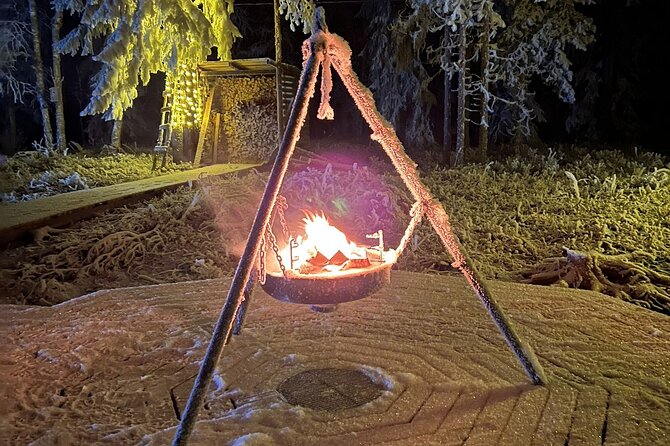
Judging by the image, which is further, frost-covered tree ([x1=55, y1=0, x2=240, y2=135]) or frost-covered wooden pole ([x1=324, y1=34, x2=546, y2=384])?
frost-covered tree ([x1=55, y1=0, x2=240, y2=135])

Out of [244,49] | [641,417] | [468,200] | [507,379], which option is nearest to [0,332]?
[507,379]

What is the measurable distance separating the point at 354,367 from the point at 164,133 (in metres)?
13.1

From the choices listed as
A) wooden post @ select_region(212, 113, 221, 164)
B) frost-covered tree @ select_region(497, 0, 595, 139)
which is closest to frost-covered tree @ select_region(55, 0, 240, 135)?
wooden post @ select_region(212, 113, 221, 164)

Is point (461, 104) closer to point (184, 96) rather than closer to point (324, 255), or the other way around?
point (184, 96)

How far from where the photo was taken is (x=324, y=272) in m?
3.47

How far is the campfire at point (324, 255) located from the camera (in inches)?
140

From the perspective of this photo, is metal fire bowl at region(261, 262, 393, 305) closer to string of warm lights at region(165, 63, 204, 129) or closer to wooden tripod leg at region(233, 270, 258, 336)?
wooden tripod leg at region(233, 270, 258, 336)

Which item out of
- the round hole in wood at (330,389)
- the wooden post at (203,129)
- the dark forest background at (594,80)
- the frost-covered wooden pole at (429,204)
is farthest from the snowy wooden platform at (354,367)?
the dark forest background at (594,80)

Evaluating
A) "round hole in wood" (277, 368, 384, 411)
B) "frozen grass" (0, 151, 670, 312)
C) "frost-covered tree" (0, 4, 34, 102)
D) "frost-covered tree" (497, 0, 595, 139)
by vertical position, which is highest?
"frost-covered tree" (0, 4, 34, 102)

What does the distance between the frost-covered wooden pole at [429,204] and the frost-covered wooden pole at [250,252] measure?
0.23 metres

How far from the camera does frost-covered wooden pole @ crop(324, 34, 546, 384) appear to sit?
127 inches

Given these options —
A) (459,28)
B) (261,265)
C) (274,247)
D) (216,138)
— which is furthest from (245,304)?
(216,138)

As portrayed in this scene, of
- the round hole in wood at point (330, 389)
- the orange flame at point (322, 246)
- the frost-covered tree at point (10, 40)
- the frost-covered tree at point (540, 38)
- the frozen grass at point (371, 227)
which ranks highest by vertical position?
the frost-covered tree at point (10, 40)

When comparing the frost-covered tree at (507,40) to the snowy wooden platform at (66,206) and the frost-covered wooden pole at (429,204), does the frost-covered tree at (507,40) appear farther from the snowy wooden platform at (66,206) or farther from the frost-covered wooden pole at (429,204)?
the frost-covered wooden pole at (429,204)
